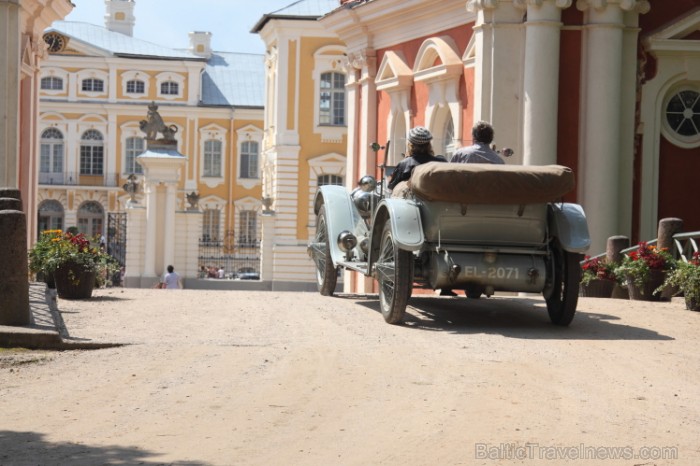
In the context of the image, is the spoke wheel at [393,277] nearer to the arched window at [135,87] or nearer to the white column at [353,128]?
the white column at [353,128]

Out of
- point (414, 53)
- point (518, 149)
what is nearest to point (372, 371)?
point (518, 149)

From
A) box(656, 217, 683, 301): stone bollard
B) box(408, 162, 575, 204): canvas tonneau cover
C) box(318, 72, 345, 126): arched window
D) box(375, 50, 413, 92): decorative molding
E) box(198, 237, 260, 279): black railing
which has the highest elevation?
box(318, 72, 345, 126): arched window

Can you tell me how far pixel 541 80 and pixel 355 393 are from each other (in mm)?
12564

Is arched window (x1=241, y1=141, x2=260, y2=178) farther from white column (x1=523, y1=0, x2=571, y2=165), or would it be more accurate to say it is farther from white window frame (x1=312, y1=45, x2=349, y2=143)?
white column (x1=523, y1=0, x2=571, y2=165)

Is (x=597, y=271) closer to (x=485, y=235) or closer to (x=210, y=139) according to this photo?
(x=485, y=235)

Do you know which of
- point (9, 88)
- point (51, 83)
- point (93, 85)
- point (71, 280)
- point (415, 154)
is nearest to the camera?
point (415, 154)

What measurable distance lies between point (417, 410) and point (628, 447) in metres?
1.44

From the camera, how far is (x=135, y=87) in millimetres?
73312

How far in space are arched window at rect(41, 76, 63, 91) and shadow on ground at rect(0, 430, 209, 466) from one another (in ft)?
221

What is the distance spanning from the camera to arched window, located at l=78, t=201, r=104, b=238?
241 feet

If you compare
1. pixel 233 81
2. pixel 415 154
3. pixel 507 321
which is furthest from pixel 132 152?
pixel 507 321

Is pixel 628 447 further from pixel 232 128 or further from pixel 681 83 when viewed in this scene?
pixel 232 128

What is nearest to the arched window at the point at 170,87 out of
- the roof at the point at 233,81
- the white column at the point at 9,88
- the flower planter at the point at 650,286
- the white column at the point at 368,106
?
the roof at the point at 233,81

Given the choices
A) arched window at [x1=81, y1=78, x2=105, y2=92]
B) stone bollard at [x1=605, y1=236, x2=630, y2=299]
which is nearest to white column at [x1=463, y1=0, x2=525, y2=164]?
stone bollard at [x1=605, y1=236, x2=630, y2=299]
